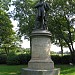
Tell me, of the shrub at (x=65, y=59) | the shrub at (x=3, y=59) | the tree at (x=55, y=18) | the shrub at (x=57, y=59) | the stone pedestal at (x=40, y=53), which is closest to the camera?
the stone pedestal at (x=40, y=53)

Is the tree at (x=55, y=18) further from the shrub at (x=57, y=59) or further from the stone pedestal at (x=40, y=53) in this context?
the stone pedestal at (x=40, y=53)

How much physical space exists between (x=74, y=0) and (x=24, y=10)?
830cm

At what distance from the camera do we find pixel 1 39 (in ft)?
145

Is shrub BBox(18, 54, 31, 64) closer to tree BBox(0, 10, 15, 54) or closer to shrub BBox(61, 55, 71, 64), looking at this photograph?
shrub BBox(61, 55, 71, 64)

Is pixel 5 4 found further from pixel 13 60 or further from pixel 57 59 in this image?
pixel 57 59

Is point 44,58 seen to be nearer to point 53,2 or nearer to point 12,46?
point 53,2

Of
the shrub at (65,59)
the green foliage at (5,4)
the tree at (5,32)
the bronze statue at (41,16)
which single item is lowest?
the shrub at (65,59)

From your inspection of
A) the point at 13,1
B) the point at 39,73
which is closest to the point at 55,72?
the point at 39,73

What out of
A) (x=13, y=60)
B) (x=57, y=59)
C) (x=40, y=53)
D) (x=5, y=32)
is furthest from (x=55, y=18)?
(x=40, y=53)

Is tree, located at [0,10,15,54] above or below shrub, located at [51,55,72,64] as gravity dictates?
above

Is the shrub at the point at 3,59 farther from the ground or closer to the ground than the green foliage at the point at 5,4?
closer to the ground

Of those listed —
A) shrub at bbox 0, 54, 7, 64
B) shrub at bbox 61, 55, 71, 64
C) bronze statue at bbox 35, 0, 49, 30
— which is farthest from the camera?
shrub at bbox 0, 54, 7, 64

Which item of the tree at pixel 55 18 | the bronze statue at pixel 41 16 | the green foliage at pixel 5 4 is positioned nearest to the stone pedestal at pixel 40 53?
the bronze statue at pixel 41 16

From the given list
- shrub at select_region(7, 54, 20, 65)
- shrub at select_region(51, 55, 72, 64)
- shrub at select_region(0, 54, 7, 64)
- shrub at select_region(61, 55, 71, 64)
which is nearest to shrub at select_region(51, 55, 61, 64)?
shrub at select_region(51, 55, 72, 64)
